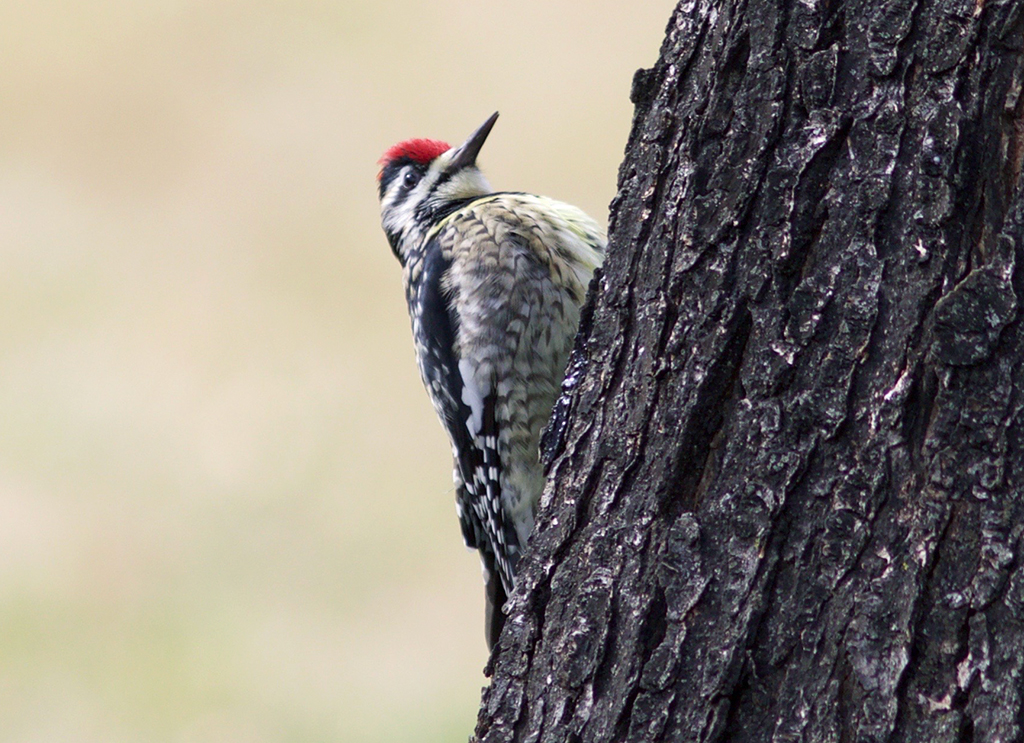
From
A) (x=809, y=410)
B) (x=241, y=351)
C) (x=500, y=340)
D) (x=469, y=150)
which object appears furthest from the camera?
(x=241, y=351)

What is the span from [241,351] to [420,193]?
10.4ft

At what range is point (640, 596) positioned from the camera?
1587 mm

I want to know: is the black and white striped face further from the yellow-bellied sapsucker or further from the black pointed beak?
the yellow-bellied sapsucker

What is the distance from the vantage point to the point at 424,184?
3.64 metres

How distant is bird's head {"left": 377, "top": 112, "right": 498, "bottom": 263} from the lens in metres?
3.54

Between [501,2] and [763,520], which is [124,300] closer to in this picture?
[501,2]

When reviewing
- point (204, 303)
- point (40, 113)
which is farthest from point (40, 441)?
point (40, 113)

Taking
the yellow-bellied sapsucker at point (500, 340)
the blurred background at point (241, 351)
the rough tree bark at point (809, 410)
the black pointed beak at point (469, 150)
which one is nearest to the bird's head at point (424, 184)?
the black pointed beak at point (469, 150)

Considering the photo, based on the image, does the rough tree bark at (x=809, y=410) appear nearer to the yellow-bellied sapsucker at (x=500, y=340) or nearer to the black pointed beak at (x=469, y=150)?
the yellow-bellied sapsucker at (x=500, y=340)

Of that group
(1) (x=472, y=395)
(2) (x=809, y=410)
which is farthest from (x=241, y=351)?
(2) (x=809, y=410)

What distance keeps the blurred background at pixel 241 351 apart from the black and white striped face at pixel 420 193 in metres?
0.64

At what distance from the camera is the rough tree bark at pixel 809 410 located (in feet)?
4.47

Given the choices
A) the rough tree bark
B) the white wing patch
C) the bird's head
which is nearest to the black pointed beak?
the bird's head

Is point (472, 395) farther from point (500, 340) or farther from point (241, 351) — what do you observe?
point (241, 351)
